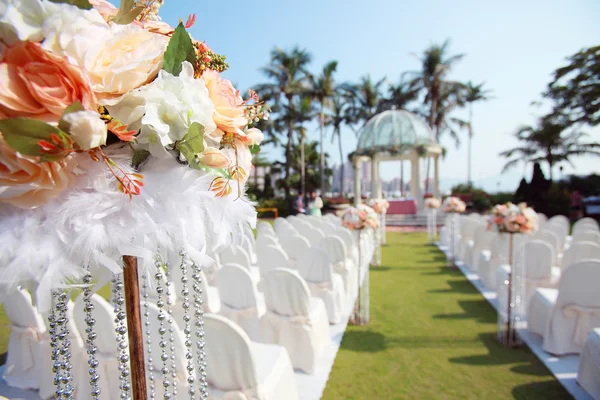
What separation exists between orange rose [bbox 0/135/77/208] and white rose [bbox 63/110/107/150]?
0.10m

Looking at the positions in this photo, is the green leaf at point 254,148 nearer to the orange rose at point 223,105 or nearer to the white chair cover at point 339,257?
the orange rose at point 223,105

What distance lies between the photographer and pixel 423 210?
18531 mm

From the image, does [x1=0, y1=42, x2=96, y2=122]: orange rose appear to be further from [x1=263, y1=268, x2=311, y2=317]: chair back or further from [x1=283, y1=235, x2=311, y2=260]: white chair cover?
[x1=283, y1=235, x2=311, y2=260]: white chair cover

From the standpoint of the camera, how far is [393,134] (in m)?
17.7

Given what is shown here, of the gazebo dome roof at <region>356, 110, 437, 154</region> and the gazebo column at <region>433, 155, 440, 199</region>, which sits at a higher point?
the gazebo dome roof at <region>356, 110, 437, 154</region>

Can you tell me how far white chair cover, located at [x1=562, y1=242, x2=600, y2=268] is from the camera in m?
4.23

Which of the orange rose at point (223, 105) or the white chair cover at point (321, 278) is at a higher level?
the orange rose at point (223, 105)

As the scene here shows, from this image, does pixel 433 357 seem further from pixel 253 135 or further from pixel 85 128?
pixel 85 128

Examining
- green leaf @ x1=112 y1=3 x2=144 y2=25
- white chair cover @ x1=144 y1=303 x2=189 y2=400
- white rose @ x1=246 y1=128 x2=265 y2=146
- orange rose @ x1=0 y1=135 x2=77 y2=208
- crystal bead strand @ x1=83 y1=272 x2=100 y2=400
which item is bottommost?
white chair cover @ x1=144 y1=303 x2=189 y2=400

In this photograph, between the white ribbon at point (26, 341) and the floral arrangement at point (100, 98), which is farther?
the white ribbon at point (26, 341)

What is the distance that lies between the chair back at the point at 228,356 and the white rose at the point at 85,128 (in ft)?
4.91

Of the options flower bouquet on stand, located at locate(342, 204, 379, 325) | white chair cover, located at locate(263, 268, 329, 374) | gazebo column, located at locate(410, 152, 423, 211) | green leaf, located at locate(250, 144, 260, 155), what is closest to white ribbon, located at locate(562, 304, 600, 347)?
flower bouquet on stand, located at locate(342, 204, 379, 325)

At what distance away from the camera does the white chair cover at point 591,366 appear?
101 inches

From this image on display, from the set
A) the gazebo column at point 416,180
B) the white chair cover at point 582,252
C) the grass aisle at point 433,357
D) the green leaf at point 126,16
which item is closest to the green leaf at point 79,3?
the green leaf at point 126,16
